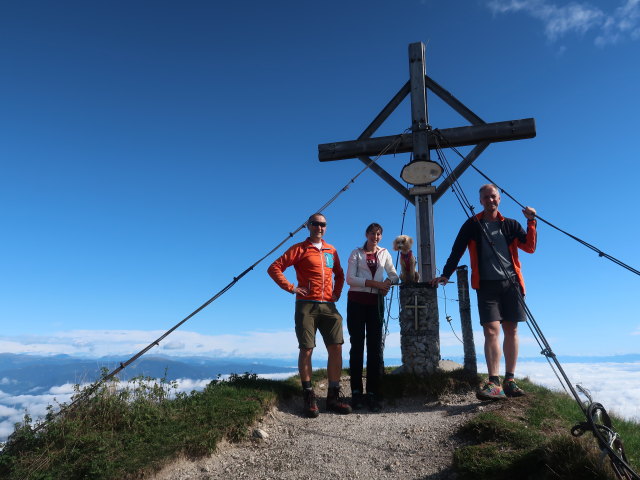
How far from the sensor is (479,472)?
399 centimetres

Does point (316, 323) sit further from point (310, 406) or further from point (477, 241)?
point (477, 241)

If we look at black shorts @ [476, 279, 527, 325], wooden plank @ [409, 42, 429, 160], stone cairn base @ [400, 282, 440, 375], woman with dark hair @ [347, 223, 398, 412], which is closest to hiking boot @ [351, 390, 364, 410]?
woman with dark hair @ [347, 223, 398, 412]

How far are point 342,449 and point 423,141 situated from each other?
6494 mm

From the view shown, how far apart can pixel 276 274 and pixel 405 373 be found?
3.19 meters

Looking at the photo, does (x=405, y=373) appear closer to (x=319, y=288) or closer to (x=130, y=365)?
(x=319, y=288)

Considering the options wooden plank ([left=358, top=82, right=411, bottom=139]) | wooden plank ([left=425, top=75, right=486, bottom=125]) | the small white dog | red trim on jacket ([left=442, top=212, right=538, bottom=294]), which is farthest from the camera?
wooden plank ([left=358, top=82, right=411, bottom=139])

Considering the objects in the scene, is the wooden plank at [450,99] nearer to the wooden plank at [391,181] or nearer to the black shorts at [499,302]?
the wooden plank at [391,181]

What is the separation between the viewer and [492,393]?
233 inches

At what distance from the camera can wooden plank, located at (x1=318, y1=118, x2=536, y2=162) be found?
9086mm

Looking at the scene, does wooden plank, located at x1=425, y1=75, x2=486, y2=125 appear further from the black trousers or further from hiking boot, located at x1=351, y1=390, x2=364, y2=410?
hiking boot, located at x1=351, y1=390, x2=364, y2=410

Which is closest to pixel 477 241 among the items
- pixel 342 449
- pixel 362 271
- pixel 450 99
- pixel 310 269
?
pixel 362 271

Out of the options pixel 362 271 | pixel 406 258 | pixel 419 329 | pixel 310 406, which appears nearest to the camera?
pixel 310 406

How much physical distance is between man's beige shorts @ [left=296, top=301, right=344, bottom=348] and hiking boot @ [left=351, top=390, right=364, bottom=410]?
974 millimetres

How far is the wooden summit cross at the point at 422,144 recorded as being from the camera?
7984mm
